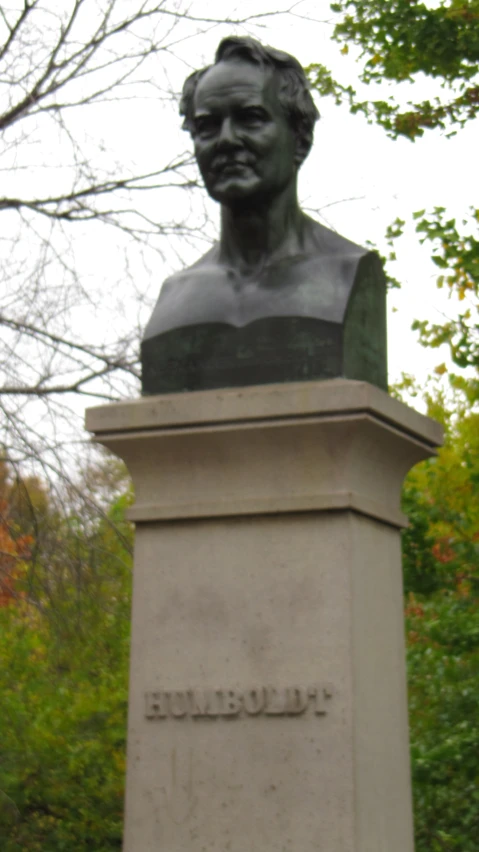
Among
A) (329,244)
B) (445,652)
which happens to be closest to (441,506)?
(445,652)

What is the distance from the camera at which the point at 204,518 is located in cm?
438

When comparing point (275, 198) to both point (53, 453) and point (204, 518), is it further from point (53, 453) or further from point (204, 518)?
point (53, 453)

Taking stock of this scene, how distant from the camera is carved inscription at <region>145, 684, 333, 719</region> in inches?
160

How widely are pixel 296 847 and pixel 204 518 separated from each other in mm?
1076

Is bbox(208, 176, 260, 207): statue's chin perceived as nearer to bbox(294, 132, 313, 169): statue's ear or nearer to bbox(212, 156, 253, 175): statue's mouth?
bbox(212, 156, 253, 175): statue's mouth

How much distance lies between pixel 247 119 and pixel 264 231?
0.40 metres

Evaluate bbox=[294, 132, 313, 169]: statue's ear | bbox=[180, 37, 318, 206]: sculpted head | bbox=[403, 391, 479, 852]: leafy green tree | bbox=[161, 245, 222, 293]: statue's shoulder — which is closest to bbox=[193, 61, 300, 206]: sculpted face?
bbox=[180, 37, 318, 206]: sculpted head

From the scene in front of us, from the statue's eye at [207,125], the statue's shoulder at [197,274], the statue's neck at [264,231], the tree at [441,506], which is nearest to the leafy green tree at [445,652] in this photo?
the tree at [441,506]

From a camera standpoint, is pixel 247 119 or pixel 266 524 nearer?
pixel 266 524

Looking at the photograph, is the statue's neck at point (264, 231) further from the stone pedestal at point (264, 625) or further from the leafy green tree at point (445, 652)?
the leafy green tree at point (445, 652)

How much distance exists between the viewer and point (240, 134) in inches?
177

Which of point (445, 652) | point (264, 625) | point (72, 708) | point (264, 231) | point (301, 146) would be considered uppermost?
point (301, 146)

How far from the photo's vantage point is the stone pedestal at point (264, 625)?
405 centimetres

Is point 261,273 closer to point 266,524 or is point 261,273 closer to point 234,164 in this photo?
point 234,164
